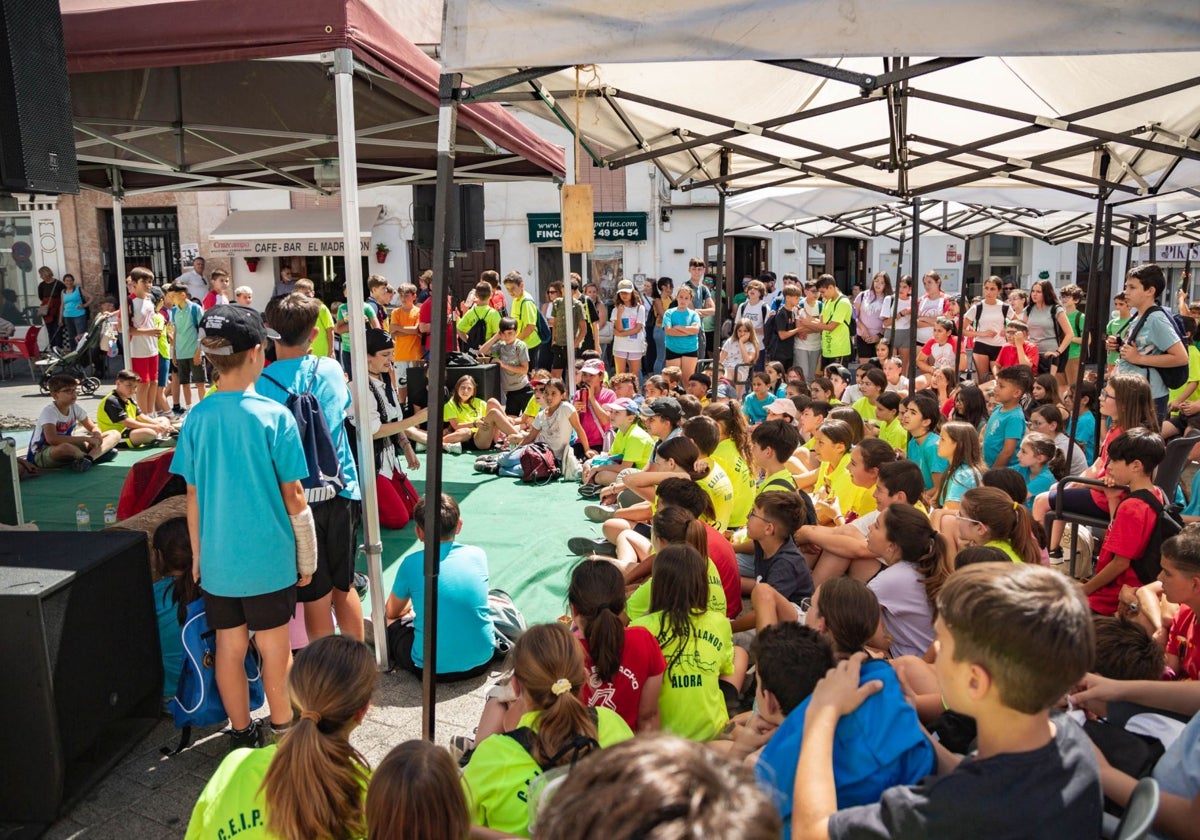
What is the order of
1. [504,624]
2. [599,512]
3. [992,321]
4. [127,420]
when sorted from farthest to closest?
[992,321], [127,420], [599,512], [504,624]

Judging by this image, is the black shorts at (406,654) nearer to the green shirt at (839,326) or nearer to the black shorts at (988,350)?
the black shorts at (988,350)

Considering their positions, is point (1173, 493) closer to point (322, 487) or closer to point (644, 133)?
point (644, 133)

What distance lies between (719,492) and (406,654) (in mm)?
1902

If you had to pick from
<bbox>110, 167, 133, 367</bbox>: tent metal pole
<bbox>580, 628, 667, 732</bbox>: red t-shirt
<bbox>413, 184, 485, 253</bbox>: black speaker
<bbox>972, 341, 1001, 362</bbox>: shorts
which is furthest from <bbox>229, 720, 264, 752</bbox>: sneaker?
<bbox>972, 341, 1001, 362</bbox>: shorts

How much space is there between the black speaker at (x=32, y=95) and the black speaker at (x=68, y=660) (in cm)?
167

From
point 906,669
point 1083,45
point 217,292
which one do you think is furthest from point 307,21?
point 217,292

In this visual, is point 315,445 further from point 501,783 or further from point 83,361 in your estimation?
point 83,361

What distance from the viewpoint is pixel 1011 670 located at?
1.68 metres

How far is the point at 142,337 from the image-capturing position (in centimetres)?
1031

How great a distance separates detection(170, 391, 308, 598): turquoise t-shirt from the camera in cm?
330

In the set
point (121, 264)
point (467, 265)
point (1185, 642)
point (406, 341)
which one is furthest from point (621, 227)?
point (1185, 642)

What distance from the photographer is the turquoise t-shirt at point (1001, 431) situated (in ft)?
20.8

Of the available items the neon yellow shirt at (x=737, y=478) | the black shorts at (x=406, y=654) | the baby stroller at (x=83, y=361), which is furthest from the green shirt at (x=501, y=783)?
the baby stroller at (x=83, y=361)

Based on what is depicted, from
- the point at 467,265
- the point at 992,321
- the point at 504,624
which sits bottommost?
the point at 504,624
